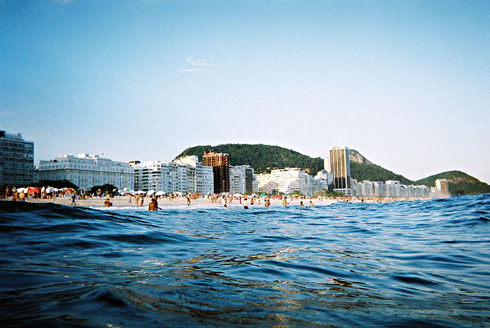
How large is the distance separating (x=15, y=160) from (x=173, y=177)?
67464 millimetres

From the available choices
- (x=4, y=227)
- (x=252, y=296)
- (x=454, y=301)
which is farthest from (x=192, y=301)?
(x=4, y=227)

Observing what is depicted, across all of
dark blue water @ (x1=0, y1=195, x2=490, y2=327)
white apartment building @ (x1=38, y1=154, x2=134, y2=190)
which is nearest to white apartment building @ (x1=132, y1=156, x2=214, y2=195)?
white apartment building @ (x1=38, y1=154, x2=134, y2=190)

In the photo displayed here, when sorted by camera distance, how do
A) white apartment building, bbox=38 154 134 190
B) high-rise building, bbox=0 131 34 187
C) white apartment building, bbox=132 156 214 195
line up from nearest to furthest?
high-rise building, bbox=0 131 34 187, white apartment building, bbox=38 154 134 190, white apartment building, bbox=132 156 214 195

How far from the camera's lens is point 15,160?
4235 inches

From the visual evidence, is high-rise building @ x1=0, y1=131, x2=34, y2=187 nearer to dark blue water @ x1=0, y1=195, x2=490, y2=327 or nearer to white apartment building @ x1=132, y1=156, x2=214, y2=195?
white apartment building @ x1=132, y1=156, x2=214, y2=195

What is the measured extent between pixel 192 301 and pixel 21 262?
3.46 metres

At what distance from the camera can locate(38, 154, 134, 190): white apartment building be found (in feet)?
415

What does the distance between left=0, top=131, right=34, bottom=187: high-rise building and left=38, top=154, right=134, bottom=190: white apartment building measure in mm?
14397

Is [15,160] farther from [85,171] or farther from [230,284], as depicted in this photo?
[230,284]

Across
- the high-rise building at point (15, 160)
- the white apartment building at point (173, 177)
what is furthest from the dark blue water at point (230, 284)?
the white apartment building at point (173, 177)

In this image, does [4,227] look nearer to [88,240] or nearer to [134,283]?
[88,240]

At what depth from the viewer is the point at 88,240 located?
822 cm

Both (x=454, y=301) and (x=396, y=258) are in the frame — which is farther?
(x=396, y=258)

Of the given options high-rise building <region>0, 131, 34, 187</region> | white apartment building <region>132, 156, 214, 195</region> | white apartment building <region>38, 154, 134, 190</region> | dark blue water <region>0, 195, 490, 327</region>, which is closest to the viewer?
dark blue water <region>0, 195, 490, 327</region>
